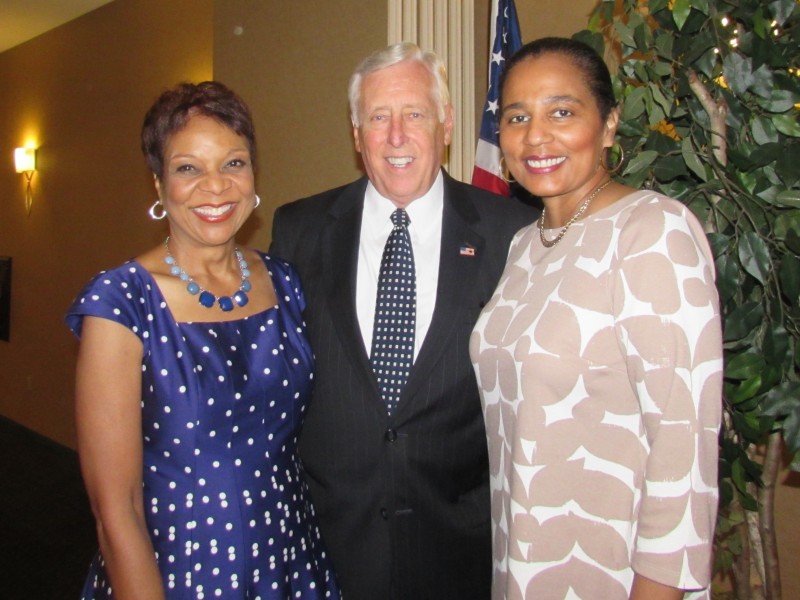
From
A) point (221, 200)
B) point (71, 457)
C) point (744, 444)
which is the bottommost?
point (71, 457)

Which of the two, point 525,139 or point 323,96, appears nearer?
point 525,139

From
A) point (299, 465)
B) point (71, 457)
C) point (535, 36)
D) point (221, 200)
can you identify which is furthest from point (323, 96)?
point (71, 457)

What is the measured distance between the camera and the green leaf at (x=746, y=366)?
4.91ft

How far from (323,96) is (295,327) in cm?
199

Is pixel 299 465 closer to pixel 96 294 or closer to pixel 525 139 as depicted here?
pixel 96 294

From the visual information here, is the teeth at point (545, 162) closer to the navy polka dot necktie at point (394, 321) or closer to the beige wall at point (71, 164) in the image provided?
the navy polka dot necktie at point (394, 321)

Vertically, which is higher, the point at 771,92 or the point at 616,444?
the point at 771,92

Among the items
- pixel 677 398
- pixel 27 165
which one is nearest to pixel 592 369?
pixel 677 398

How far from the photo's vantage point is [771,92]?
4.78ft

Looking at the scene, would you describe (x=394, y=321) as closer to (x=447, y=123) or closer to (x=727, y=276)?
(x=447, y=123)

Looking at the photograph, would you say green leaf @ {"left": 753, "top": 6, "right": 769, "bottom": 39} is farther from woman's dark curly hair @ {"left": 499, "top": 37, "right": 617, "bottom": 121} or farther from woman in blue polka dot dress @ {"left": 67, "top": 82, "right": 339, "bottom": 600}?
woman in blue polka dot dress @ {"left": 67, "top": 82, "right": 339, "bottom": 600}

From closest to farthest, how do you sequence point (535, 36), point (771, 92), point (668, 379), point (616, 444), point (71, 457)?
point (668, 379), point (616, 444), point (771, 92), point (535, 36), point (71, 457)

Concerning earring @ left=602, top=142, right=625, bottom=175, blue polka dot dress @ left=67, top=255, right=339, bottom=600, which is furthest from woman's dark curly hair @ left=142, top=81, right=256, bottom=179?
earring @ left=602, top=142, right=625, bottom=175

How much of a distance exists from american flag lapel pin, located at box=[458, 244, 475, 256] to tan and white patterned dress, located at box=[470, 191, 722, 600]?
0.30m
